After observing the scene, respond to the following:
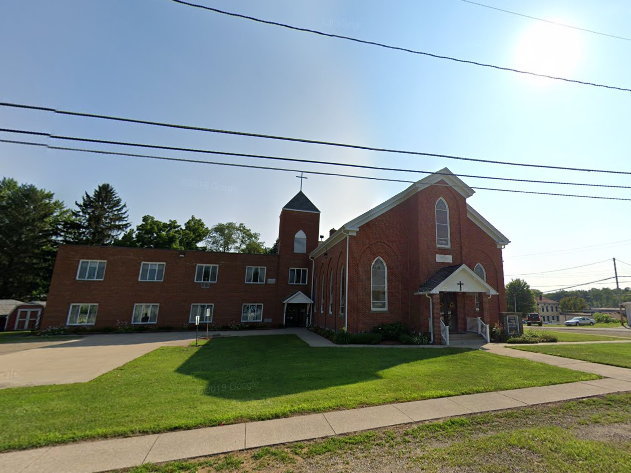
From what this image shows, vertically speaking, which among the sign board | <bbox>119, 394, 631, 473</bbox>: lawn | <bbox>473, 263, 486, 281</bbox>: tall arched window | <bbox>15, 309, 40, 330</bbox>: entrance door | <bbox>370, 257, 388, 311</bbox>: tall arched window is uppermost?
the sign board

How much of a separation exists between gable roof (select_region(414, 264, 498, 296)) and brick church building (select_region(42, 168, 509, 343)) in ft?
0.22

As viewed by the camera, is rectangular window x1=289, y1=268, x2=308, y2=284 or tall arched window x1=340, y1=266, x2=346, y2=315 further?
rectangular window x1=289, y1=268, x2=308, y2=284

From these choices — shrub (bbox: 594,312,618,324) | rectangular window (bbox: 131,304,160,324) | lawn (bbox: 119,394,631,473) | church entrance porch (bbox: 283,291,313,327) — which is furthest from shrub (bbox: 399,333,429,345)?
shrub (bbox: 594,312,618,324)

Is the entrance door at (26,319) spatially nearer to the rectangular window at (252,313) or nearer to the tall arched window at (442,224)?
the rectangular window at (252,313)

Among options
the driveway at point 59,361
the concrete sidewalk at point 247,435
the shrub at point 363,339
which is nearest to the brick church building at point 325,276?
the shrub at point 363,339

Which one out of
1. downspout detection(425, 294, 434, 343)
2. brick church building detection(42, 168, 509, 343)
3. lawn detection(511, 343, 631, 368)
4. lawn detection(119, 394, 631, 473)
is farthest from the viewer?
brick church building detection(42, 168, 509, 343)

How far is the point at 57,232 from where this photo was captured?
137ft

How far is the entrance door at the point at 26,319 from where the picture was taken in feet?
97.5

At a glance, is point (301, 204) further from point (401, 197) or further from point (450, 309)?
point (450, 309)

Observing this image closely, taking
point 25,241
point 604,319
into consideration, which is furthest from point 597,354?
point 25,241

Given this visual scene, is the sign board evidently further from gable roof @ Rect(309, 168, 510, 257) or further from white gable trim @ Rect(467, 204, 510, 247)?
white gable trim @ Rect(467, 204, 510, 247)

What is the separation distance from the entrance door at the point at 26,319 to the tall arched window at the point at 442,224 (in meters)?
40.9

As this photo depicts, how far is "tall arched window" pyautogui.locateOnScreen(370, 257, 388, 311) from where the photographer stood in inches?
693

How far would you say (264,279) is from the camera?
27.0 metres
